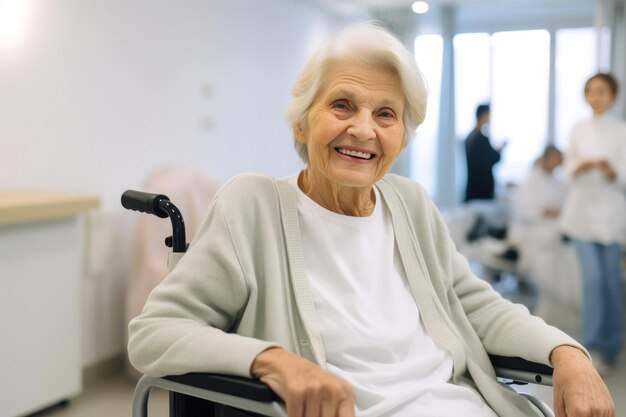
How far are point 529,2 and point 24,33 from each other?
16.6 feet

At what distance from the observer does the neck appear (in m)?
1.42

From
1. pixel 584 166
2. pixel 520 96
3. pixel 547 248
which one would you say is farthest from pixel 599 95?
pixel 520 96

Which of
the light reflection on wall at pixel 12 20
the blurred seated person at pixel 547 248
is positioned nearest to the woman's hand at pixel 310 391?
the light reflection on wall at pixel 12 20

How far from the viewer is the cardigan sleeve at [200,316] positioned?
3.60ft

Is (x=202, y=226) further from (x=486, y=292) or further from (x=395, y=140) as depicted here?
(x=486, y=292)

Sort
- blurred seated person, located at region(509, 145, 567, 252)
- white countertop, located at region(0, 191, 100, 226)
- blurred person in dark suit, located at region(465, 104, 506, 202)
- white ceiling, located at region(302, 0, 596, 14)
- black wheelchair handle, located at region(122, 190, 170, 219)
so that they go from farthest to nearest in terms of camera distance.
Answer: white ceiling, located at region(302, 0, 596, 14) < blurred person in dark suit, located at region(465, 104, 506, 202) < blurred seated person, located at region(509, 145, 567, 252) < white countertop, located at region(0, 191, 100, 226) < black wheelchair handle, located at region(122, 190, 170, 219)

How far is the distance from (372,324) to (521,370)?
0.33 metres

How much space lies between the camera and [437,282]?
146cm

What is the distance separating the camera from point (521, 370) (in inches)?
54.2

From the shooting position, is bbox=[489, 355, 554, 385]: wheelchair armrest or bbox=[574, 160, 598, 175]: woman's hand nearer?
bbox=[489, 355, 554, 385]: wheelchair armrest

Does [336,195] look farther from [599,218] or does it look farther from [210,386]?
[599,218]

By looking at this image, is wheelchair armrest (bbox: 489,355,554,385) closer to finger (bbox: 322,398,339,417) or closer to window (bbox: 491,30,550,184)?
finger (bbox: 322,398,339,417)

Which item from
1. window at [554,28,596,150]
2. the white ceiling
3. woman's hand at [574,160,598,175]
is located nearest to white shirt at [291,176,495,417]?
woman's hand at [574,160,598,175]

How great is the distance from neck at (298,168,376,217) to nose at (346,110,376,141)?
0.12 m
